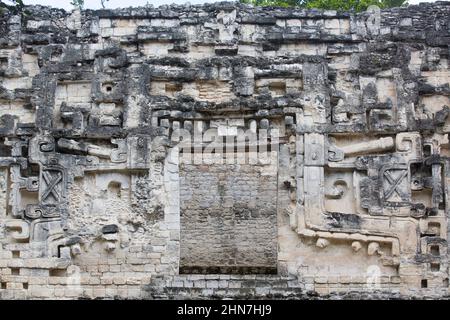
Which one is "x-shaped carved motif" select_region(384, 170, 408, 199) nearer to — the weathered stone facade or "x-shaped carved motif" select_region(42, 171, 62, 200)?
the weathered stone facade

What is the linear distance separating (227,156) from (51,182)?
246 centimetres

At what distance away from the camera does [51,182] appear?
45.9ft

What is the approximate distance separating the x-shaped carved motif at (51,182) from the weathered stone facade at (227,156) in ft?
0.06

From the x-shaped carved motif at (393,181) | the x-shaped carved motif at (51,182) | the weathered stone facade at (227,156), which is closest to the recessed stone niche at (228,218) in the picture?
the weathered stone facade at (227,156)

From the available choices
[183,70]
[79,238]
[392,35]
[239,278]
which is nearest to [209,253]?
[239,278]

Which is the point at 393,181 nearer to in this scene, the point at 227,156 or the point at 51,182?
the point at 227,156

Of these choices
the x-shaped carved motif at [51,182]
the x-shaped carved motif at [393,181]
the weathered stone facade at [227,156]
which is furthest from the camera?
the x-shaped carved motif at [51,182]

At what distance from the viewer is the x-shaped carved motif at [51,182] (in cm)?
1396

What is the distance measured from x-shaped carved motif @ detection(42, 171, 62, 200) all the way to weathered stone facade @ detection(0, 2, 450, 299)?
0.06ft

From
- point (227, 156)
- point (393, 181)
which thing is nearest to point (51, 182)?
point (227, 156)

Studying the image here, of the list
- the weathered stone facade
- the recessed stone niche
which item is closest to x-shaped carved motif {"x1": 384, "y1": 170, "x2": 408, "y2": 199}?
the weathered stone facade

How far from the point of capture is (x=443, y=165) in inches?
547

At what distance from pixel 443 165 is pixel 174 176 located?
3.68 metres

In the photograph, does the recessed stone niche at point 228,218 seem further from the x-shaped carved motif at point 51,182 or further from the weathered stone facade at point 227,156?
the x-shaped carved motif at point 51,182
